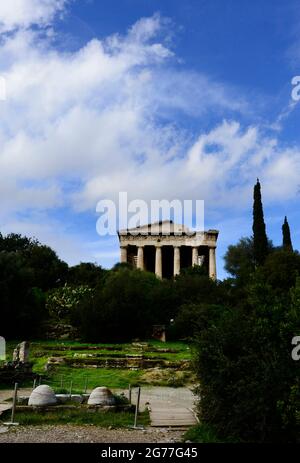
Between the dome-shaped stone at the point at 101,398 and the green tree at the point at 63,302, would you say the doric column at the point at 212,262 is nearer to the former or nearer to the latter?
the green tree at the point at 63,302

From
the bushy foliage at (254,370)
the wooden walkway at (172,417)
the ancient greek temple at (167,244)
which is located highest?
the ancient greek temple at (167,244)

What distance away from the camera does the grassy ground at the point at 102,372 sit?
21234 millimetres

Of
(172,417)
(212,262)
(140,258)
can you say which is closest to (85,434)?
(172,417)

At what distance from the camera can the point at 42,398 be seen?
13961 millimetres

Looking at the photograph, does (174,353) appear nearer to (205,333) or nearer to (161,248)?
(205,333)

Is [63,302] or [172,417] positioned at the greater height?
[63,302]

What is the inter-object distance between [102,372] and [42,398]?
1050 centimetres

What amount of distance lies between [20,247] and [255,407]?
65161 millimetres

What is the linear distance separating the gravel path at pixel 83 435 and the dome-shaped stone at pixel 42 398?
85.1 inches

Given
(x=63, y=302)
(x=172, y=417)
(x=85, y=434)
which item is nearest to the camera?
(x=85, y=434)

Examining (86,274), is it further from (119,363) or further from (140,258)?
(119,363)

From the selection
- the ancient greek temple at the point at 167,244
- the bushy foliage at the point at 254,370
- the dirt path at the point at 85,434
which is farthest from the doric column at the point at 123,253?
the bushy foliage at the point at 254,370

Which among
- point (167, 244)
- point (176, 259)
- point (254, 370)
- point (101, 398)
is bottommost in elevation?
point (101, 398)

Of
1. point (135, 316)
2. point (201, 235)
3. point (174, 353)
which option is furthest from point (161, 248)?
point (174, 353)
